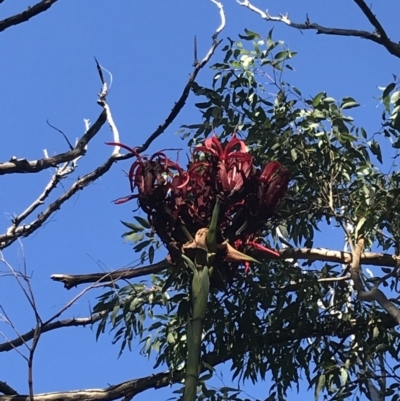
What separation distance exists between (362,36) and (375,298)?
0.93m

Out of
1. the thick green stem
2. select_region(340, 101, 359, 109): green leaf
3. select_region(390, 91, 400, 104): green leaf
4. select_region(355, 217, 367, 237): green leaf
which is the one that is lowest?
the thick green stem

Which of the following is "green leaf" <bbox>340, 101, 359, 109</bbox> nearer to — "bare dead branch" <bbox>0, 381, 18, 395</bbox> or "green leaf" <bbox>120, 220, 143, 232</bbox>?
"green leaf" <bbox>120, 220, 143, 232</bbox>

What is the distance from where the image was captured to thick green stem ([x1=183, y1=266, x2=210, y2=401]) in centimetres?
171

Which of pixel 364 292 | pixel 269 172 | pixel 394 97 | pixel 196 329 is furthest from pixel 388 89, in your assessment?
pixel 196 329

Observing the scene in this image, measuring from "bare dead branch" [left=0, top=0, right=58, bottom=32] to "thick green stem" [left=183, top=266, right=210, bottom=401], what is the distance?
110 centimetres

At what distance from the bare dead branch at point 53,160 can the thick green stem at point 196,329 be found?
0.94 metres

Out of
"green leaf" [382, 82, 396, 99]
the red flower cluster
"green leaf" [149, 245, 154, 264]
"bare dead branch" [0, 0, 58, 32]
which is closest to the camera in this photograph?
the red flower cluster

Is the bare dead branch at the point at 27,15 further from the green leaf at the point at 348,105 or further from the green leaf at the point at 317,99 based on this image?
the green leaf at the point at 348,105

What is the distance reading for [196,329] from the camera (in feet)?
5.79

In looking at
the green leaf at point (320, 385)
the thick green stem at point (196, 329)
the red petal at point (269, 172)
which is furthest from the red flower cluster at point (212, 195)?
the green leaf at point (320, 385)

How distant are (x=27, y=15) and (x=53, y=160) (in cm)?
49

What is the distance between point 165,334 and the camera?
3.59 m

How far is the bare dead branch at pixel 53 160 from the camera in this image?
8.13 feet

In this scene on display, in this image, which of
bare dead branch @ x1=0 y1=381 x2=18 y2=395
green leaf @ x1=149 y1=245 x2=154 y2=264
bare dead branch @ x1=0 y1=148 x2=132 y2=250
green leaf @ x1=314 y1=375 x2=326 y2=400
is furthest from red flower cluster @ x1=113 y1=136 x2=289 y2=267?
green leaf @ x1=314 y1=375 x2=326 y2=400
